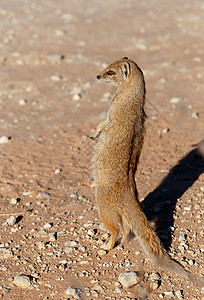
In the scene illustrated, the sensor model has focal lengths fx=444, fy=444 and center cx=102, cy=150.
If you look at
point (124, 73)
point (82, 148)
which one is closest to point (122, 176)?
point (124, 73)

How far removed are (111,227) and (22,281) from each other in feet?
2.78

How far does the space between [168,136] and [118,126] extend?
2.57 m

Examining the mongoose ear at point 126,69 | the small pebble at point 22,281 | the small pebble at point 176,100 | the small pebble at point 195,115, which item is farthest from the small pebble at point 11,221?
the small pebble at point 176,100

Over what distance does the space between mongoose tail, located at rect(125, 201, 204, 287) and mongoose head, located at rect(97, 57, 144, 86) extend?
1219mm

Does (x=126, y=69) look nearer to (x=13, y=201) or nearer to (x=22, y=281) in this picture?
(x=13, y=201)

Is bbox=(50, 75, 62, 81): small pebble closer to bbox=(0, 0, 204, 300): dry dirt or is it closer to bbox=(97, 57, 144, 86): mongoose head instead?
bbox=(0, 0, 204, 300): dry dirt

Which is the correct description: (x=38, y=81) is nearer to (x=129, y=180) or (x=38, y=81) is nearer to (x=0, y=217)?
(x=0, y=217)

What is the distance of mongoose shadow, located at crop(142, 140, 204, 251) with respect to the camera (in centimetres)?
421

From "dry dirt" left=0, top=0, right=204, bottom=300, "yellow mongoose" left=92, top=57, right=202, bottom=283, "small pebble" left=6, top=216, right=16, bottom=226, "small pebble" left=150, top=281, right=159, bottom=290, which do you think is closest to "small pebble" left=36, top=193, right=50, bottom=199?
"dry dirt" left=0, top=0, right=204, bottom=300

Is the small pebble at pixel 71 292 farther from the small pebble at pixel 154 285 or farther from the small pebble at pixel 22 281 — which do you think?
the small pebble at pixel 154 285

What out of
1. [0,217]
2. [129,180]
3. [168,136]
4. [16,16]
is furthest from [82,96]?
[16,16]

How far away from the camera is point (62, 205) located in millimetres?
4688

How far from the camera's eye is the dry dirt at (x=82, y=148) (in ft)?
12.0

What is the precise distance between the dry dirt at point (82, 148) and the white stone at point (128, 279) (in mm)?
43
